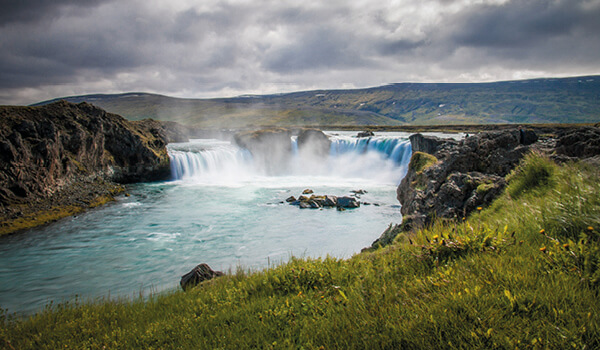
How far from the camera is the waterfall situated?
4719 centimetres

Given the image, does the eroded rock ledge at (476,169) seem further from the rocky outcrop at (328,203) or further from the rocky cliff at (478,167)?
the rocky outcrop at (328,203)

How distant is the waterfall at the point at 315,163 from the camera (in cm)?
4719

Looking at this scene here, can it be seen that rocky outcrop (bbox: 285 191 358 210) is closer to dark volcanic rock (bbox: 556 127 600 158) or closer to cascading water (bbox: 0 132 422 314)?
cascading water (bbox: 0 132 422 314)

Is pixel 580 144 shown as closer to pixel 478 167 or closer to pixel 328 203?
pixel 478 167

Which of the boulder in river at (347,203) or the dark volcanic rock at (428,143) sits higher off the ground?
the dark volcanic rock at (428,143)

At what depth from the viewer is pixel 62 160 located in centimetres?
2862

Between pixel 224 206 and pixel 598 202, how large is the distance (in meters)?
30.3

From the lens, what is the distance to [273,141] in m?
58.5

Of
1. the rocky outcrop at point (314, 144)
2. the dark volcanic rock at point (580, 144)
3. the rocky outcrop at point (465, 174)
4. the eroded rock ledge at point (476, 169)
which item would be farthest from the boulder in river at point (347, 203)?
the rocky outcrop at point (314, 144)

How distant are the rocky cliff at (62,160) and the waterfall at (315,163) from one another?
6.21 metres

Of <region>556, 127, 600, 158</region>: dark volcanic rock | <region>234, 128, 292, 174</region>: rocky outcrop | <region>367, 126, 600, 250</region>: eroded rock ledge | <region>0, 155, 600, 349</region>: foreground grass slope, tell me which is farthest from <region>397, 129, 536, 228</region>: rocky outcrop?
<region>234, 128, 292, 174</region>: rocky outcrop

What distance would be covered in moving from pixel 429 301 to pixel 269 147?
183ft

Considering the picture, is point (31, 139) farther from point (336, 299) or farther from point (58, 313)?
point (336, 299)

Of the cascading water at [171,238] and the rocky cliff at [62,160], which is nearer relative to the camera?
the cascading water at [171,238]
